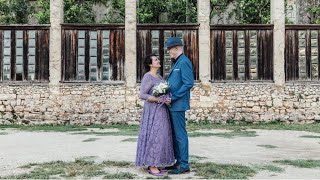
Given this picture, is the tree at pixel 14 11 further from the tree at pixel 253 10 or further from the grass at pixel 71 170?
the grass at pixel 71 170

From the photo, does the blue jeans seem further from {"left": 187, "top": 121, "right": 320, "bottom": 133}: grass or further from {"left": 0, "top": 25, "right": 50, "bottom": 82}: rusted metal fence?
{"left": 0, "top": 25, "right": 50, "bottom": 82}: rusted metal fence

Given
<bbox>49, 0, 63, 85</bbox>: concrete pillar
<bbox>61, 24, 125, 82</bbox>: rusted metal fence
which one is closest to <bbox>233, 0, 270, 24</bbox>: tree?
<bbox>61, 24, 125, 82</bbox>: rusted metal fence

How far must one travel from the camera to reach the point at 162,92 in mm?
6633

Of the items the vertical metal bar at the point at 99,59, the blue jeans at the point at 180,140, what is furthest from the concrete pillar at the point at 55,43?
the blue jeans at the point at 180,140

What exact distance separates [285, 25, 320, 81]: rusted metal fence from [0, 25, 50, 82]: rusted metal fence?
10010 mm

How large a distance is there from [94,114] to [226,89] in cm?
551

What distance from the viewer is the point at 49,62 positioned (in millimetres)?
17188

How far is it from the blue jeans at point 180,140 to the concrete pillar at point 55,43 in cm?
1134

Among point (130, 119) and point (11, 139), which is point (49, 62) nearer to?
point (130, 119)

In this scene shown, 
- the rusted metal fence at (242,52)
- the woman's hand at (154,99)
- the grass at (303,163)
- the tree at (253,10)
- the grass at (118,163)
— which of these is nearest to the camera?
the woman's hand at (154,99)

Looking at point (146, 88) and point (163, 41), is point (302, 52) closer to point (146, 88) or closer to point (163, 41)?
point (163, 41)

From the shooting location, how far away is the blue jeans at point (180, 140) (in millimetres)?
6605

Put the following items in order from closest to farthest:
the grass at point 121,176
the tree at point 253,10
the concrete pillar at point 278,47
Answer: the grass at point 121,176
the concrete pillar at point 278,47
the tree at point 253,10

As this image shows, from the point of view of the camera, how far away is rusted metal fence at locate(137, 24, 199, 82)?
17297mm
